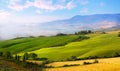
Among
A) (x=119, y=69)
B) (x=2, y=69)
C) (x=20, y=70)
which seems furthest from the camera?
(x=119, y=69)

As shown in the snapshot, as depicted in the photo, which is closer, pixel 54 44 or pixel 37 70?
pixel 37 70

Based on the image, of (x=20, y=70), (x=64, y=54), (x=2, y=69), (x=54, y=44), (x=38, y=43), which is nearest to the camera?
(x=2, y=69)

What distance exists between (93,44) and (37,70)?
102385mm

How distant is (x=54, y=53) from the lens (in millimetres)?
136250

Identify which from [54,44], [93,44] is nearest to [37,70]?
[93,44]

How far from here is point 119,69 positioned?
4725 centimetres

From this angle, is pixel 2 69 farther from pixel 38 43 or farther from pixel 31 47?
pixel 38 43

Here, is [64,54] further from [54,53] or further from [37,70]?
[37,70]

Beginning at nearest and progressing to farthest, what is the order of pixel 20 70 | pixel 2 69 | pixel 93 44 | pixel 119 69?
pixel 2 69, pixel 20 70, pixel 119 69, pixel 93 44

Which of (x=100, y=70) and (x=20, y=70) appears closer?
(x=20, y=70)

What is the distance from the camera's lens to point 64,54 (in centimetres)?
13012

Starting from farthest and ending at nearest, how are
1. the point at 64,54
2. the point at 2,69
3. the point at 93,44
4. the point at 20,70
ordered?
the point at 93,44 → the point at 64,54 → the point at 20,70 → the point at 2,69

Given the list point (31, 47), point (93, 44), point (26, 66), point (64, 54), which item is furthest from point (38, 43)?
point (26, 66)

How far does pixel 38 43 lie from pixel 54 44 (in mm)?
17128
